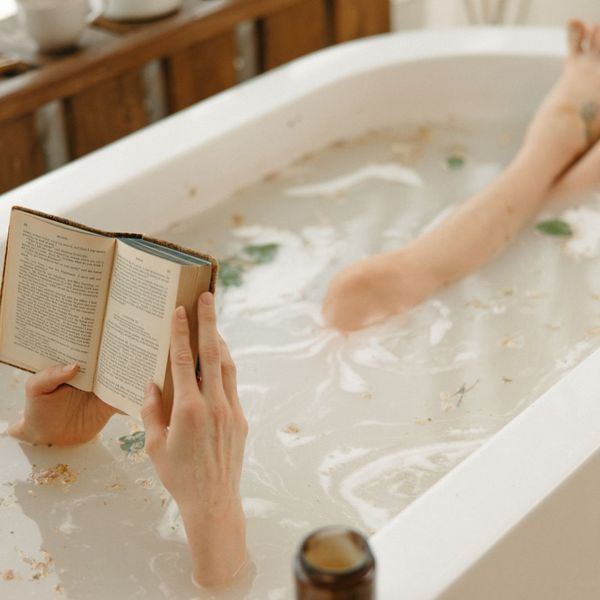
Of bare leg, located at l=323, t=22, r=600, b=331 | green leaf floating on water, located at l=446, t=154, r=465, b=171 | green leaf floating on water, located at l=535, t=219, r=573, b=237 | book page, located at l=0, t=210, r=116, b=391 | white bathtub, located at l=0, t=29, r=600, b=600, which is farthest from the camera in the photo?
green leaf floating on water, located at l=446, t=154, r=465, b=171

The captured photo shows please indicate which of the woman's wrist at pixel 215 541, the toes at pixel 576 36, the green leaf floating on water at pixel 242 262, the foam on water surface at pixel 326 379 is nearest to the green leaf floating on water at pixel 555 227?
the foam on water surface at pixel 326 379

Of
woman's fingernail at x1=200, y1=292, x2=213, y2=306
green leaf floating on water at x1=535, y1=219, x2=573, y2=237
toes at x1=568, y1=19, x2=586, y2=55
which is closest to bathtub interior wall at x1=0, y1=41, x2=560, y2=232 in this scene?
toes at x1=568, y1=19, x2=586, y2=55

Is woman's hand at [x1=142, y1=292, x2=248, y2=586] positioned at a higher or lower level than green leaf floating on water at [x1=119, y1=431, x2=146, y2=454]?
higher

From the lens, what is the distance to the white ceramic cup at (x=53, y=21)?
6.75 feet

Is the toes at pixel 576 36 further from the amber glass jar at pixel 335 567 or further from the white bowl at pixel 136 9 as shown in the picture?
the amber glass jar at pixel 335 567

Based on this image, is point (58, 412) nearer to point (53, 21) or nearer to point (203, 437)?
point (203, 437)

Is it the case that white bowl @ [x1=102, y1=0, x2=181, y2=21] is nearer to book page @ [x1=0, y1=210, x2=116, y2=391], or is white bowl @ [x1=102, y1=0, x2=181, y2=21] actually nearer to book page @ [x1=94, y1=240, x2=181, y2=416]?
book page @ [x1=0, y1=210, x2=116, y2=391]

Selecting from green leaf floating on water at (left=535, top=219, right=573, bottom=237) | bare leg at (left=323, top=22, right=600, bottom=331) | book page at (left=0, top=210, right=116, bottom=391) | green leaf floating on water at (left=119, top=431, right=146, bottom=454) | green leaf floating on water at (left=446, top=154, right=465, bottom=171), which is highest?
book page at (left=0, top=210, right=116, bottom=391)

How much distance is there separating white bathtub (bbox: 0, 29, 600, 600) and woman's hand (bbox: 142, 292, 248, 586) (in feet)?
0.42

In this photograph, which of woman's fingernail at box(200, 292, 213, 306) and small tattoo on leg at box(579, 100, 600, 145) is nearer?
woman's fingernail at box(200, 292, 213, 306)

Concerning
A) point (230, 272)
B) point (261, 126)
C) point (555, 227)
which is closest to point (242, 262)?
point (230, 272)

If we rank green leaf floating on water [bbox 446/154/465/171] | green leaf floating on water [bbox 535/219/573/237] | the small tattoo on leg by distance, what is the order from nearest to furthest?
green leaf floating on water [bbox 535/219/573/237] < the small tattoo on leg < green leaf floating on water [bbox 446/154/465/171]

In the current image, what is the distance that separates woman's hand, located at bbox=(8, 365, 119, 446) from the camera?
1.24 metres

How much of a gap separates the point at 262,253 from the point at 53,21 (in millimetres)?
646
